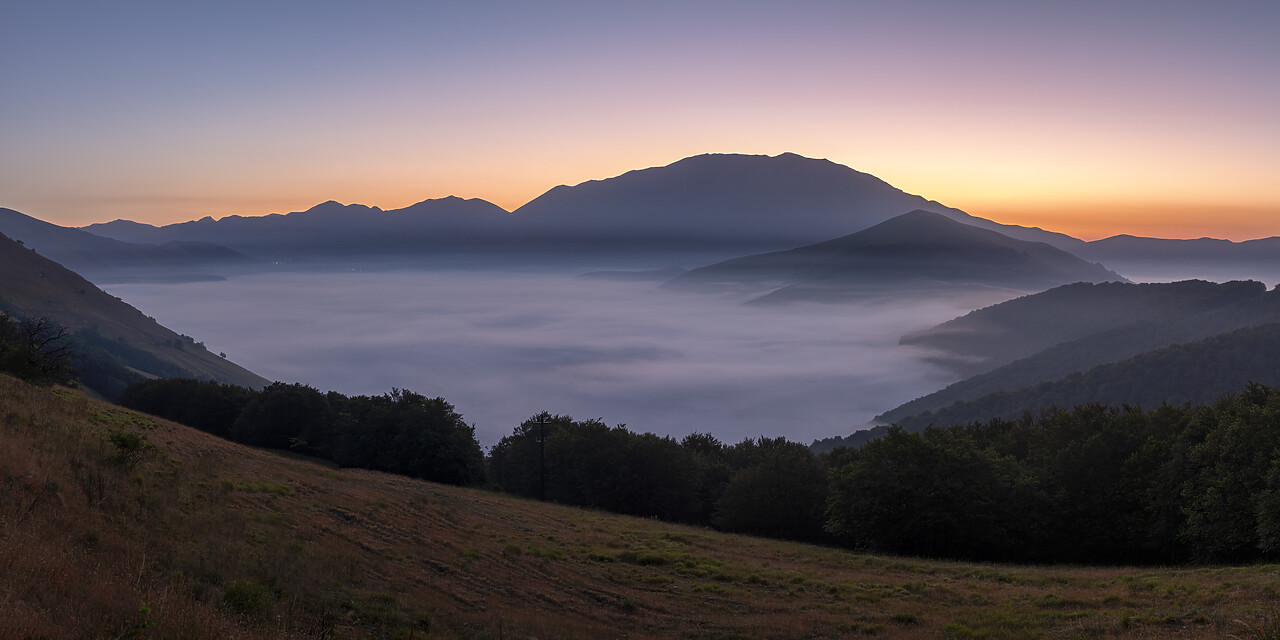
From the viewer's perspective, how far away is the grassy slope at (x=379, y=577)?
10.4 meters

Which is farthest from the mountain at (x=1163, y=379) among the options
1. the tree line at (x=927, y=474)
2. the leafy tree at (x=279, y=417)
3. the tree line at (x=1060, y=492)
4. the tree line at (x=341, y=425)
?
the leafy tree at (x=279, y=417)

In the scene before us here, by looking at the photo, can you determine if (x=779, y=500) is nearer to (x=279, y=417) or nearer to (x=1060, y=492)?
(x=1060, y=492)

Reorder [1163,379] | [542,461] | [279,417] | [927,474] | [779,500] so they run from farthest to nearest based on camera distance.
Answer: [1163,379]
[542,461]
[279,417]
[779,500]
[927,474]

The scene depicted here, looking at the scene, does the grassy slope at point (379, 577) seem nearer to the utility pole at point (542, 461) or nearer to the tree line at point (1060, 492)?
the tree line at point (1060, 492)

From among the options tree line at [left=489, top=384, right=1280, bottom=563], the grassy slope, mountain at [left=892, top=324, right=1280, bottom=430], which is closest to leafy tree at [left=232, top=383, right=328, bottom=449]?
the grassy slope

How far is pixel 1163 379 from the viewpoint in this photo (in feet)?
474

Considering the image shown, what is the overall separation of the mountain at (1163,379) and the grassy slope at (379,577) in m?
135

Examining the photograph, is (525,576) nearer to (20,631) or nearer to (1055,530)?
(20,631)

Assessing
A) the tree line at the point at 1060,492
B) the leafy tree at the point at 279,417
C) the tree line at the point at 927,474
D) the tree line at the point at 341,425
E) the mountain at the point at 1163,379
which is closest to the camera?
the tree line at the point at 1060,492

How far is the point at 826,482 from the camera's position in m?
51.3

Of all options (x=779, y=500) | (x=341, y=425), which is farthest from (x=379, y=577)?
(x=341, y=425)

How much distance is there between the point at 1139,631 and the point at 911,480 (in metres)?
26.0

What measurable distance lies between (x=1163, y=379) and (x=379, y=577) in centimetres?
17428

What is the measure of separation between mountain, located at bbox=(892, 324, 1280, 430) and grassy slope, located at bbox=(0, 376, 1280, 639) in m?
135
